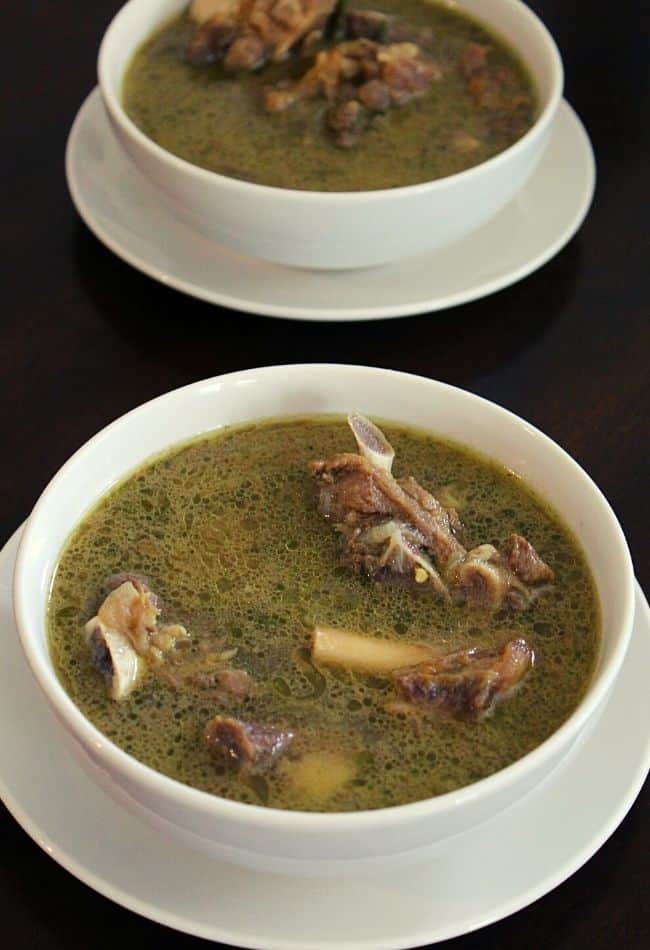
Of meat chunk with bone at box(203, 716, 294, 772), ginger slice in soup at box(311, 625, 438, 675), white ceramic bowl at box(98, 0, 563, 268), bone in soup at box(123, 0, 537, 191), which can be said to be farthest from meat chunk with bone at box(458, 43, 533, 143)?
meat chunk with bone at box(203, 716, 294, 772)

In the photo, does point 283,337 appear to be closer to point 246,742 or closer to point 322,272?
point 322,272

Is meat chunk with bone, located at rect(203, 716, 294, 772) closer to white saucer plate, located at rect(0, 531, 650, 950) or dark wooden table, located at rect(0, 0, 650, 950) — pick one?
white saucer plate, located at rect(0, 531, 650, 950)

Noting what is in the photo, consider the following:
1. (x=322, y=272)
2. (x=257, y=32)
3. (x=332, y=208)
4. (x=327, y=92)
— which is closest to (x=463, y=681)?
(x=332, y=208)

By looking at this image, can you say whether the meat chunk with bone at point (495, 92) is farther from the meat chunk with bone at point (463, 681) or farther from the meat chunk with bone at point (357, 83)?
the meat chunk with bone at point (463, 681)

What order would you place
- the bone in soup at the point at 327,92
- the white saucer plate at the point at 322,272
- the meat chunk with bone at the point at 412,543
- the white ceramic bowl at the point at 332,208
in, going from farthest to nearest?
the bone in soup at the point at 327,92 → the white saucer plate at the point at 322,272 → the white ceramic bowl at the point at 332,208 → the meat chunk with bone at the point at 412,543

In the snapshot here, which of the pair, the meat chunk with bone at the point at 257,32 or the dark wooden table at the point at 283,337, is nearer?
the dark wooden table at the point at 283,337

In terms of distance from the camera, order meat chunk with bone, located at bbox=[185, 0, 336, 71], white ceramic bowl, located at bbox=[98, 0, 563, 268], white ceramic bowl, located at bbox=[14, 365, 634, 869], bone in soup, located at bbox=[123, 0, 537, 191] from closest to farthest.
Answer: white ceramic bowl, located at bbox=[14, 365, 634, 869] → white ceramic bowl, located at bbox=[98, 0, 563, 268] → bone in soup, located at bbox=[123, 0, 537, 191] → meat chunk with bone, located at bbox=[185, 0, 336, 71]

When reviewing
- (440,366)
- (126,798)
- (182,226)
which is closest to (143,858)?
(126,798)

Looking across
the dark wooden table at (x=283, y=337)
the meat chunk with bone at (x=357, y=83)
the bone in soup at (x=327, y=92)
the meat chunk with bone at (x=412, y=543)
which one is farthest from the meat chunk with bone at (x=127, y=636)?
the meat chunk with bone at (x=357, y=83)
